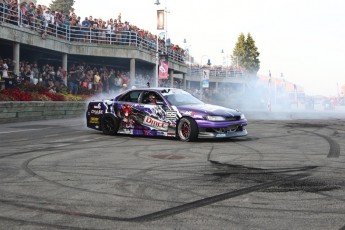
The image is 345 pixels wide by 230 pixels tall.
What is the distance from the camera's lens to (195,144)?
34.4ft

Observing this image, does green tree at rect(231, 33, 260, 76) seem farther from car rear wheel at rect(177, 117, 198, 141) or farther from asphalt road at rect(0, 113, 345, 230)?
asphalt road at rect(0, 113, 345, 230)

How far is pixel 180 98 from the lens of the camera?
11984 millimetres

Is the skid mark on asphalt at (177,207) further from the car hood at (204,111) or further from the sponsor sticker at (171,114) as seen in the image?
the sponsor sticker at (171,114)

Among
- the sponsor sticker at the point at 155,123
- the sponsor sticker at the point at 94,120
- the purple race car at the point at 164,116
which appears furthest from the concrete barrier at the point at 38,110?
the sponsor sticker at the point at 155,123

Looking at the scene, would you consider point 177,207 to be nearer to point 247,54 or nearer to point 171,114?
point 171,114

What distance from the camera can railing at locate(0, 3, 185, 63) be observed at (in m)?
24.0

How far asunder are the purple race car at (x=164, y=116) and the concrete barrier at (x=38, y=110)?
6.12 meters

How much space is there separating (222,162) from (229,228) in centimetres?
379

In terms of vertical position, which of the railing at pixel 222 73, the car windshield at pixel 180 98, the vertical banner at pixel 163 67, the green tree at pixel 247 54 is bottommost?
the car windshield at pixel 180 98

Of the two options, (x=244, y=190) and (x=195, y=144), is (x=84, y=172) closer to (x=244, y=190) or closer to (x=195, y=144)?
(x=244, y=190)

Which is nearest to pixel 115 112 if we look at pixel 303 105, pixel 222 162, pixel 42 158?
pixel 42 158

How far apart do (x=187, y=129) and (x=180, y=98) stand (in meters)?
1.31

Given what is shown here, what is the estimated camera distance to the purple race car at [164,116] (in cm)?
1080

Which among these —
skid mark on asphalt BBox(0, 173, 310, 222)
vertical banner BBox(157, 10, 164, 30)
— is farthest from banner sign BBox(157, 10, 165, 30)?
skid mark on asphalt BBox(0, 173, 310, 222)
